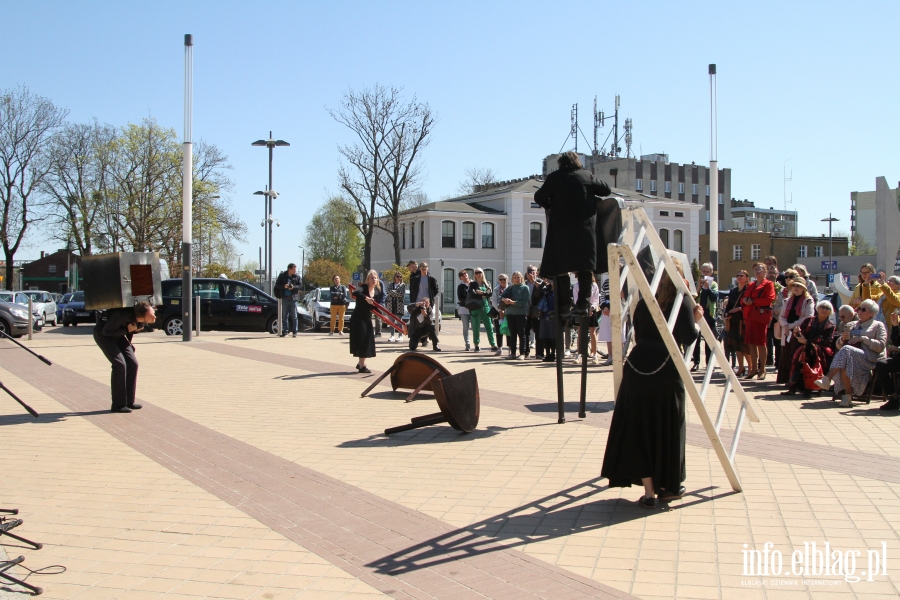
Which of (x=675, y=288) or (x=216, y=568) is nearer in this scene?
(x=216, y=568)

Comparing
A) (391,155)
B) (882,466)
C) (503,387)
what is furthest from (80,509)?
(391,155)

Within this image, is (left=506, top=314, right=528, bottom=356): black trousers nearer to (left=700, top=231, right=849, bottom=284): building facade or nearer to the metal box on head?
the metal box on head

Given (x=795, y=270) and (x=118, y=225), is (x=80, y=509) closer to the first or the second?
(x=795, y=270)

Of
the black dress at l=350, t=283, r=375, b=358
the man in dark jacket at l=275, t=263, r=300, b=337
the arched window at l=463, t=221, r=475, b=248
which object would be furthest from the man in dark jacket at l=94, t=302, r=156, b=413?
the arched window at l=463, t=221, r=475, b=248

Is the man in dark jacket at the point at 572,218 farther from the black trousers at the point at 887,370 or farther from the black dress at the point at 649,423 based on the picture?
the black trousers at the point at 887,370

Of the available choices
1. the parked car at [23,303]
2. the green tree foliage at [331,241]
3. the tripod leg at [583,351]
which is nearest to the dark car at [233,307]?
the parked car at [23,303]

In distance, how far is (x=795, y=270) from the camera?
12391 millimetres

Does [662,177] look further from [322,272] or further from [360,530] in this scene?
[360,530]

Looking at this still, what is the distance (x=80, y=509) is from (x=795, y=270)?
10633mm

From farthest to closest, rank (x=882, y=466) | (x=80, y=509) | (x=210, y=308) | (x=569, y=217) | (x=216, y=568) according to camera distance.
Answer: (x=210, y=308) < (x=569, y=217) < (x=882, y=466) < (x=80, y=509) < (x=216, y=568)

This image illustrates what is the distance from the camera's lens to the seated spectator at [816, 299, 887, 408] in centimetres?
1009

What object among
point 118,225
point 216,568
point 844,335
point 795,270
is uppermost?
point 118,225

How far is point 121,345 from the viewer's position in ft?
31.4

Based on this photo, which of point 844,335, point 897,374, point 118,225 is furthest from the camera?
point 118,225
